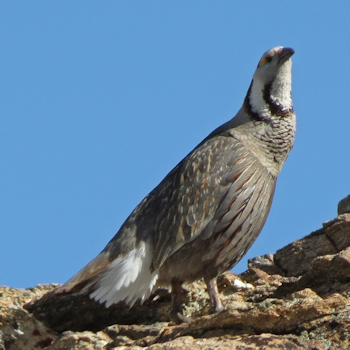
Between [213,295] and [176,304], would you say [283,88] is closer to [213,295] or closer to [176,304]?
[213,295]

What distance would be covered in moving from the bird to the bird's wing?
0.04ft

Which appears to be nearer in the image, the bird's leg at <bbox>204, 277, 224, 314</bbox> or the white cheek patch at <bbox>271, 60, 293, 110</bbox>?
the bird's leg at <bbox>204, 277, 224, 314</bbox>

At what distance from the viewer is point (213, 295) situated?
861 centimetres

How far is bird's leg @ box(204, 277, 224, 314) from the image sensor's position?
8448 mm

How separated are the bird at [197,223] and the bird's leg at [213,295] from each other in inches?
0.4

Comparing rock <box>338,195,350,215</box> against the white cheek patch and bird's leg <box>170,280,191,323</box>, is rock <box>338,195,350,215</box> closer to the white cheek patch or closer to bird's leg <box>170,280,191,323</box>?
the white cheek patch

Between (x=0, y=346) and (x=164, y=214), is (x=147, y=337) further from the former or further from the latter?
(x=164, y=214)

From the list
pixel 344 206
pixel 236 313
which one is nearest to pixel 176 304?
pixel 236 313

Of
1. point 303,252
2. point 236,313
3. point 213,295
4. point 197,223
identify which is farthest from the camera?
point 303,252

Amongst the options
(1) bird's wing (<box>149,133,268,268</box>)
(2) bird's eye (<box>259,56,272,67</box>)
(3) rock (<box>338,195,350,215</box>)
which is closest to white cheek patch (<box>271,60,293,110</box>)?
(2) bird's eye (<box>259,56,272,67</box>)

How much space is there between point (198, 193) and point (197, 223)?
41 cm

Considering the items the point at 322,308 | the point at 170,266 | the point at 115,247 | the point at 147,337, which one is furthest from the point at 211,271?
the point at 322,308

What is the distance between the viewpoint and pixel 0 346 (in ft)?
25.0

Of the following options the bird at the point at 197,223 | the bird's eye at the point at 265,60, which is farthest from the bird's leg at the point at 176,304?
the bird's eye at the point at 265,60
